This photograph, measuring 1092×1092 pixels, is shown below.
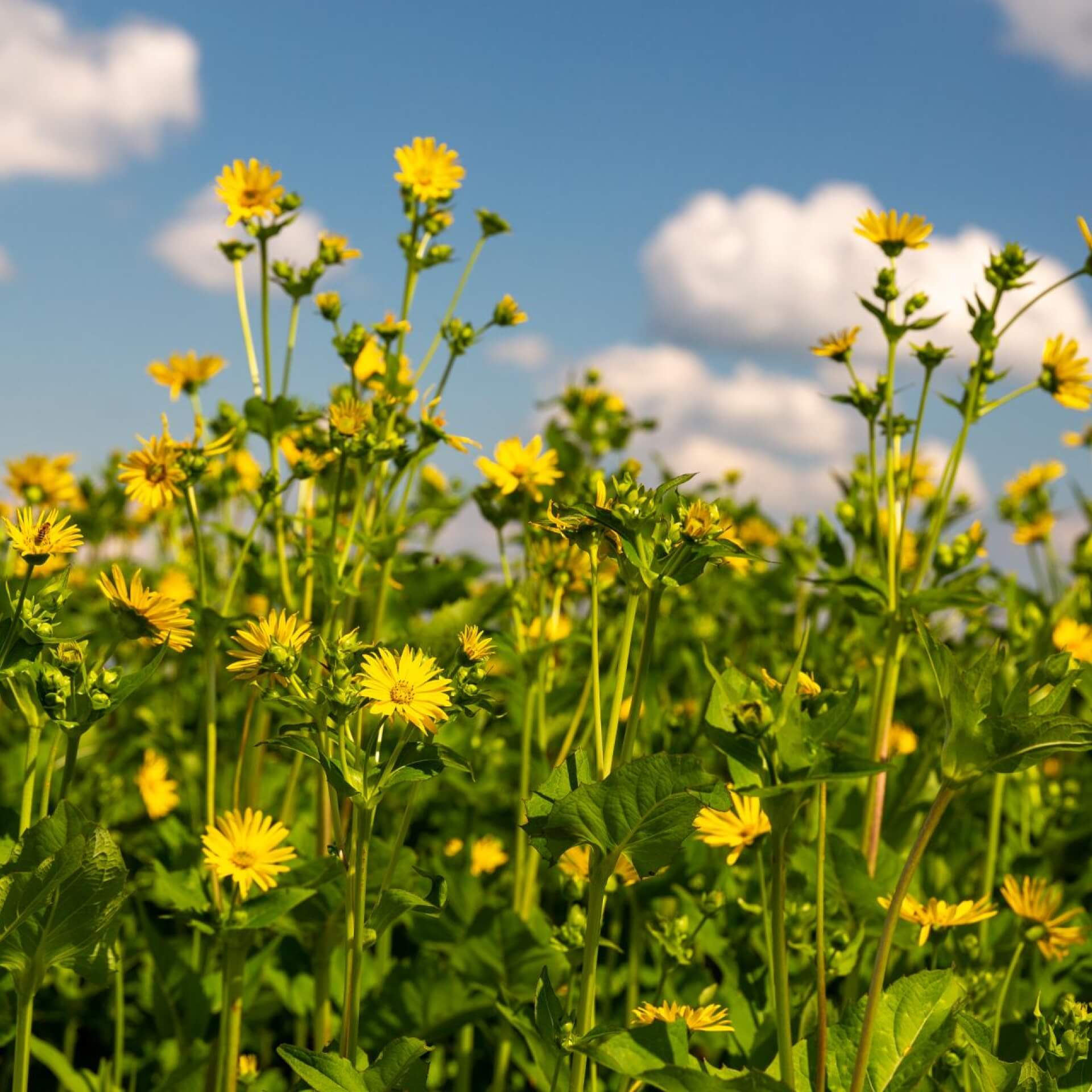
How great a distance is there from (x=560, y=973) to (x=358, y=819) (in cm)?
121

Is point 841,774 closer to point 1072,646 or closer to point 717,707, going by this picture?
point 717,707

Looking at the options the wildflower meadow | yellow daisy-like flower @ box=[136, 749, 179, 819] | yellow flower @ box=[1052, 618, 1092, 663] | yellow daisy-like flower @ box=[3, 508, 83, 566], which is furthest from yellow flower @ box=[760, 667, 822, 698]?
yellow daisy-like flower @ box=[136, 749, 179, 819]

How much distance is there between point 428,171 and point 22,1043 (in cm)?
181

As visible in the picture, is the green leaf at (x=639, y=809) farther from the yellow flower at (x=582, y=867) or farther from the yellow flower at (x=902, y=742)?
the yellow flower at (x=902, y=742)

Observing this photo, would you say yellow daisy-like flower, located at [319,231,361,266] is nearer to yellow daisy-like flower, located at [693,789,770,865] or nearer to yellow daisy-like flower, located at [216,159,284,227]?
yellow daisy-like flower, located at [216,159,284,227]

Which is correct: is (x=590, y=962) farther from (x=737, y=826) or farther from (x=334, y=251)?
(x=334, y=251)

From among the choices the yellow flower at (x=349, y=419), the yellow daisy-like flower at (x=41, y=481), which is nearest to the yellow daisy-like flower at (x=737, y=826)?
the yellow flower at (x=349, y=419)

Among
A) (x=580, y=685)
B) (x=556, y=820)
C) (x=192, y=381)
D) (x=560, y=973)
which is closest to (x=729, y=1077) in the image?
(x=556, y=820)

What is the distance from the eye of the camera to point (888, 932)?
1.12m

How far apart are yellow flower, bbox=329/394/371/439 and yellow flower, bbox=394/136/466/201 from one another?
2.21 feet

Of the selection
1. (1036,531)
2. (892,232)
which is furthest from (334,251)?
(1036,531)

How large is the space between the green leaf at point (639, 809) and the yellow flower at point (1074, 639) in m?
1.47

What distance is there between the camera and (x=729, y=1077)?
1.07 m

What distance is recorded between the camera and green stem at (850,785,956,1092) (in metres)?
1.10
